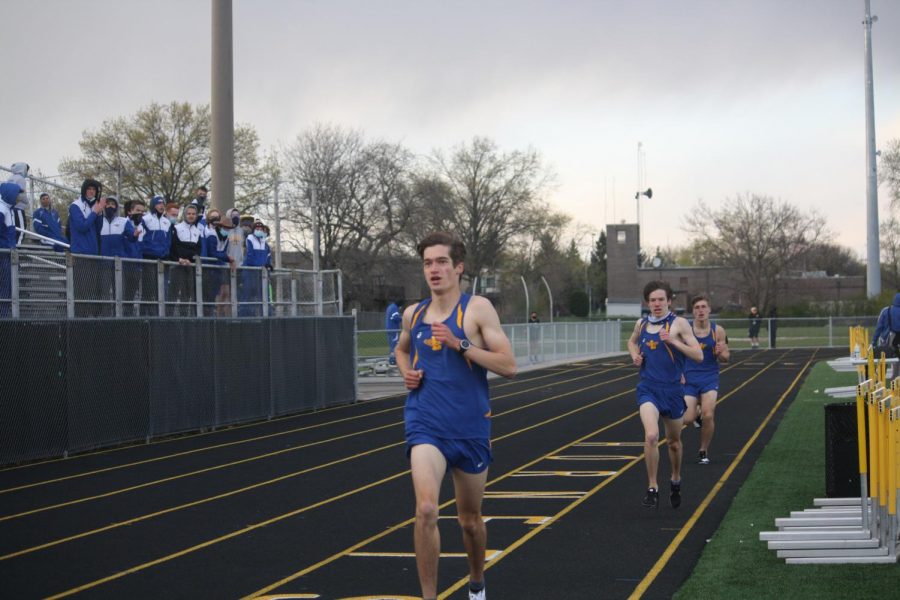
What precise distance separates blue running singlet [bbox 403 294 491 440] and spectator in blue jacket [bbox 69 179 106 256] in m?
12.5

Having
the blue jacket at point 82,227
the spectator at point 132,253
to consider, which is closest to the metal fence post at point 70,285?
the blue jacket at point 82,227

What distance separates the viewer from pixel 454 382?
6570 mm

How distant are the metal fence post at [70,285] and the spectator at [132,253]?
1.36m

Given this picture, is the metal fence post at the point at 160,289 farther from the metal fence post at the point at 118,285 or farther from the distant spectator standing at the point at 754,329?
the distant spectator standing at the point at 754,329

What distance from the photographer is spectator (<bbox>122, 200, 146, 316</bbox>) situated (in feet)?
61.3

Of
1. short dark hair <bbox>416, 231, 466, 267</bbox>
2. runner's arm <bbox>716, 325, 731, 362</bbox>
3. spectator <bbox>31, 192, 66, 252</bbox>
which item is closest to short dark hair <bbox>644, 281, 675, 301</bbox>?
runner's arm <bbox>716, 325, 731, 362</bbox>

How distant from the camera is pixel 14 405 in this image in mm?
15617

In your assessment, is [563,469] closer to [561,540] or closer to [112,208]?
[561,540]

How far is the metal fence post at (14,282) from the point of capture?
1600 cm

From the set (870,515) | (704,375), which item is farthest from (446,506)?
(704,375)

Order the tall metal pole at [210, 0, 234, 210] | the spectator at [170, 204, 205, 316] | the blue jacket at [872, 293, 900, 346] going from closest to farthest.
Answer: the spectator at [170, 204, 205, 316] → the blue jacket at [872, 293, 900, 346] → the tall metal pole at [210, 0, 234, 210]

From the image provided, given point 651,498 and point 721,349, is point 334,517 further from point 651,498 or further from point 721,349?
point 721,349

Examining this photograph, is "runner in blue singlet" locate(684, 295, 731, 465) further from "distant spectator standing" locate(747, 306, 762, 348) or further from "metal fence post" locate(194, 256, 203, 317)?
"distant spectator standing" locate(747, 306, 762, 348)

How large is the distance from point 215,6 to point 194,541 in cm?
1940
